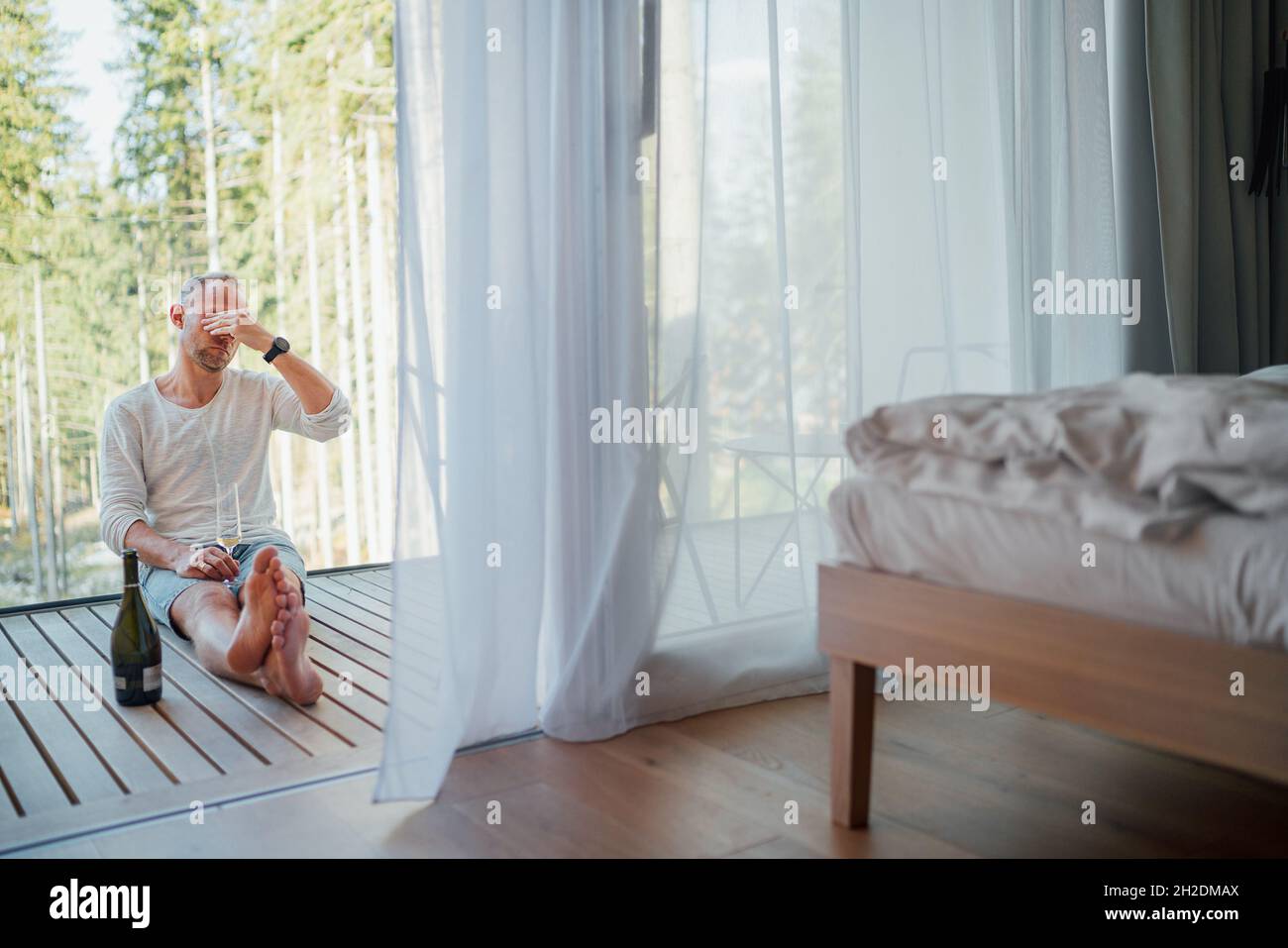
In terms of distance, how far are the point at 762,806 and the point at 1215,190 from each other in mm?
2253

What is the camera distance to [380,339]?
4125mm

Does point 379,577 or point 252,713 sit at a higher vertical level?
point 379,577

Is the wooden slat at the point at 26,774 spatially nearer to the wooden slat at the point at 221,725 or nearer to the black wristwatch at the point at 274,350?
the wooden slat at the point at 221,725

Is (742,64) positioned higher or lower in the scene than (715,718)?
higher

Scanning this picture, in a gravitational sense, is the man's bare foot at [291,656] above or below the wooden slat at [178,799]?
above

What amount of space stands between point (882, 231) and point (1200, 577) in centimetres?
132

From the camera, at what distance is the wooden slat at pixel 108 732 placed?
1930mm

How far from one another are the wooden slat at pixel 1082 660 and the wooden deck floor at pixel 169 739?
0.96 metres

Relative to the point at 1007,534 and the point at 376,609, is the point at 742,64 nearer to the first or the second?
the point at 1007,534

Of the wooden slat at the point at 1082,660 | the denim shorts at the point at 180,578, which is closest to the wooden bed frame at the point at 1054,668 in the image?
the wooden slat at the point at 1082,660

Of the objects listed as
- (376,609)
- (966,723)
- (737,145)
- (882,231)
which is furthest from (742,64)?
(376,609)

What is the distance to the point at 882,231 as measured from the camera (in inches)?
96.6

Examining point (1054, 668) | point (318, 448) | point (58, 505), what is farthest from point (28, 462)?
point (1054, 668)

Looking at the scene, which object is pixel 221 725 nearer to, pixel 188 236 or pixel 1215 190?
pixel 188 236
